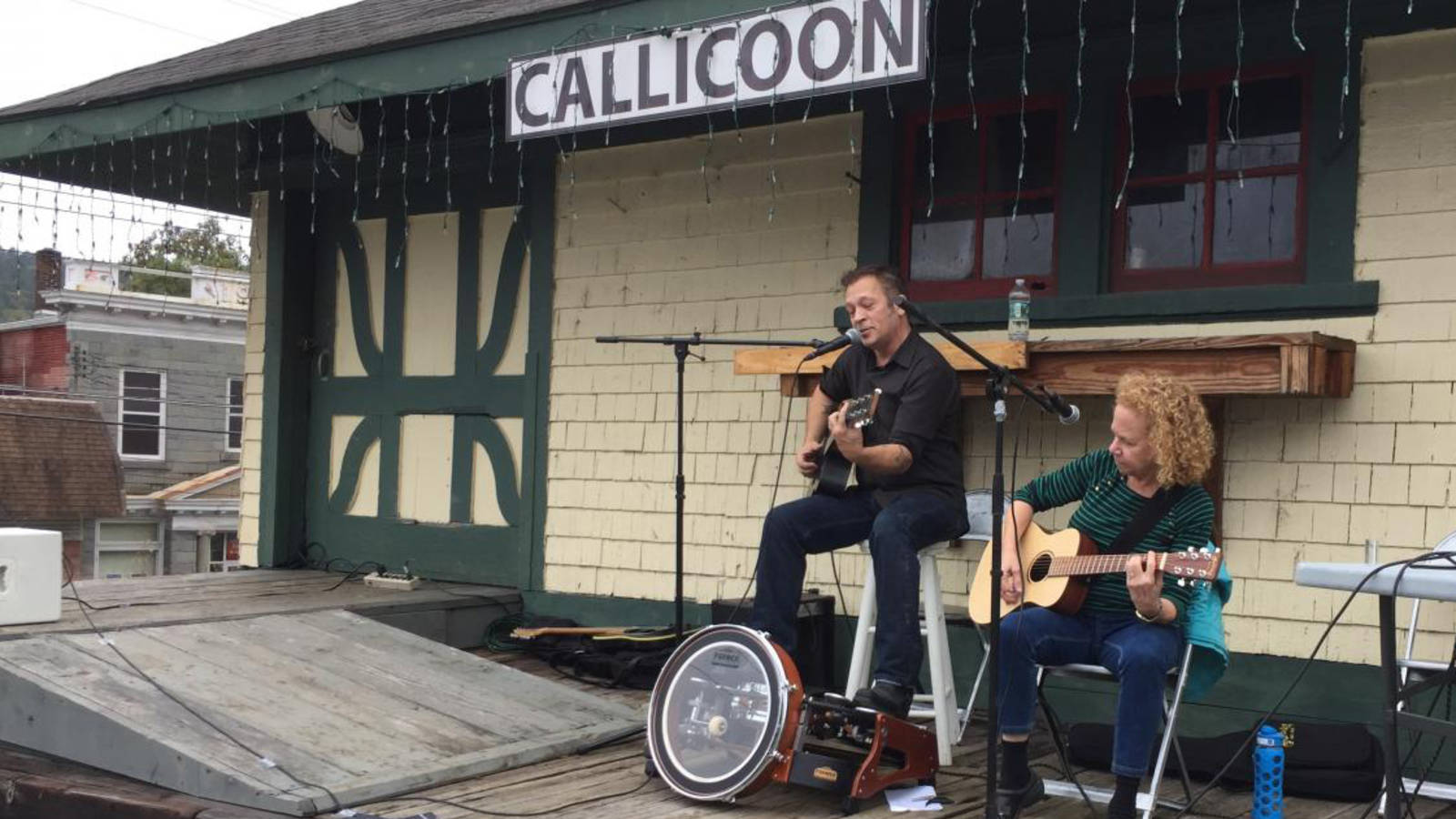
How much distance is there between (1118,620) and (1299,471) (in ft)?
4.28

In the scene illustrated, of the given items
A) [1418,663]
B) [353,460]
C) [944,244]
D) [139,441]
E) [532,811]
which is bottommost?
[139,441]

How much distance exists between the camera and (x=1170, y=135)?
5.36 metres

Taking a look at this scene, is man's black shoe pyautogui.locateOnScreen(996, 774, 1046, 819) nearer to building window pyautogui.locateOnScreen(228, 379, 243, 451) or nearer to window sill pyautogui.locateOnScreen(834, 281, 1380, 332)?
window sill pyautogui.locateOnScreen(834, 281, 1380, 332)

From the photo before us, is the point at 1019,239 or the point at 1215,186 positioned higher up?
the point at 1215,186

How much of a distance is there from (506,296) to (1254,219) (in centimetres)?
371

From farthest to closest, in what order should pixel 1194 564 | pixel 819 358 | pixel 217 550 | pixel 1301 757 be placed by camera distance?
pixel 217 550
pixel 819 358
pixel 1301 757
pixel 1194 564

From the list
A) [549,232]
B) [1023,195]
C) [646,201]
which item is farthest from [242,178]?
[1023,195]

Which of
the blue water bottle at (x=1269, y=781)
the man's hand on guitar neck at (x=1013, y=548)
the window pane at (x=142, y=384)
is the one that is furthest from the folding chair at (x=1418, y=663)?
the window pane at (x=142, y=384)

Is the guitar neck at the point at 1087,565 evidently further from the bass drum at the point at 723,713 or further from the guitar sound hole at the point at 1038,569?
the bass drum at the point at 723,713

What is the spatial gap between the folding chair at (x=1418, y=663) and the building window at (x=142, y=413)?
1011 inches

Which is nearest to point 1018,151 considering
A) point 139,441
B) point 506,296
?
point 506,296

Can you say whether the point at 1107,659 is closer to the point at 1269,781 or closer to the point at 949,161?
the point at 1269,781

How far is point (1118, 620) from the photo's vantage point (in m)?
4.07

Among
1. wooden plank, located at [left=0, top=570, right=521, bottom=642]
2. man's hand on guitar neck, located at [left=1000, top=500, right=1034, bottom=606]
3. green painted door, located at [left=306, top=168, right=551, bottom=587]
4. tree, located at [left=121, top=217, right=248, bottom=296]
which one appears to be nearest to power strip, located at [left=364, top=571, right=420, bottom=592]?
wooden plank, located at [left=0, top=570, right=521, bottom=642]
